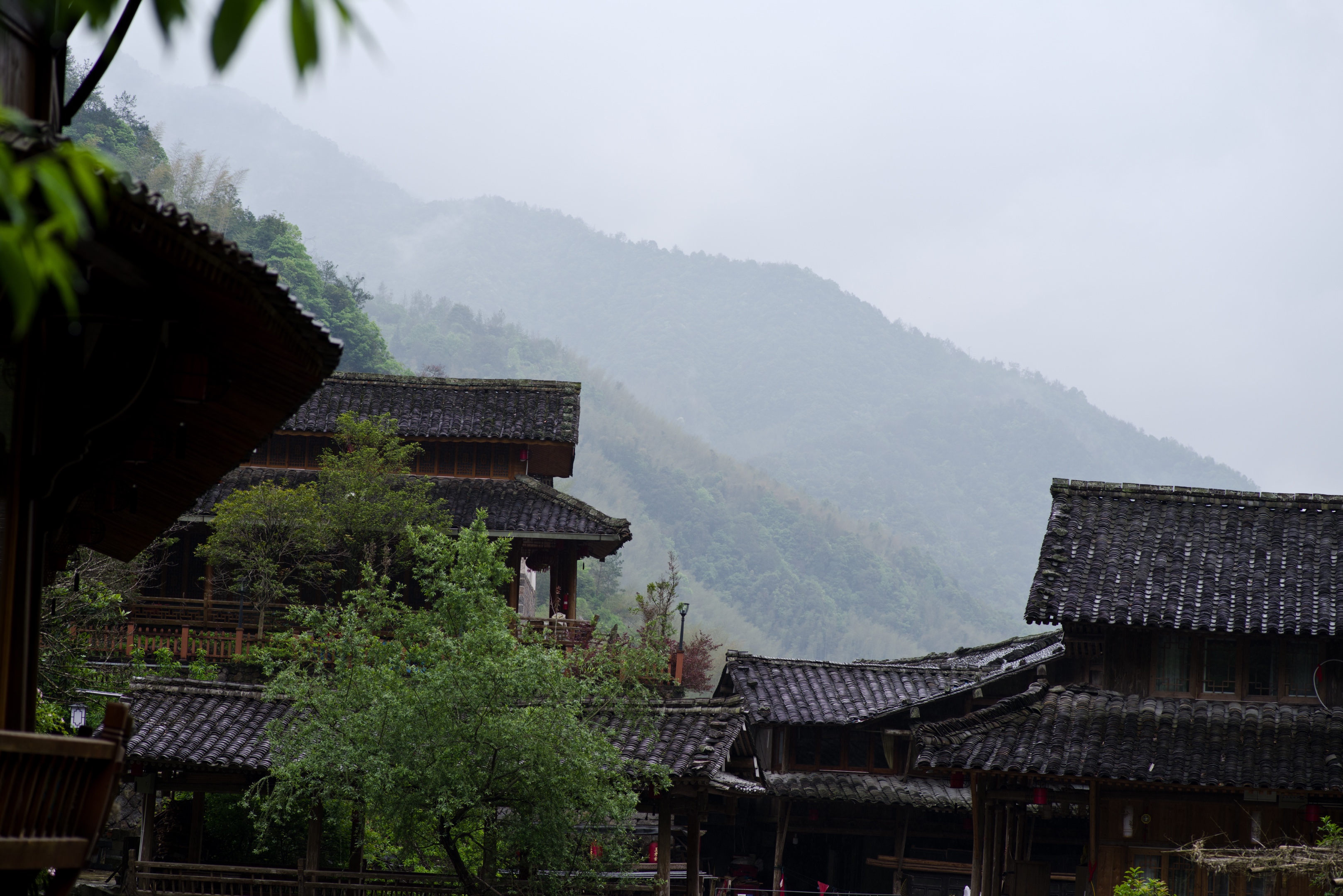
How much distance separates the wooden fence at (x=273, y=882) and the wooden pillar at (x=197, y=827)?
2035mm

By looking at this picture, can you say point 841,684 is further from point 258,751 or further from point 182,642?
point 258,751

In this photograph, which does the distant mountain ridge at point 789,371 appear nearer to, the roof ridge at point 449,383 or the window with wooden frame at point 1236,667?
the roof ridge at point 449,383

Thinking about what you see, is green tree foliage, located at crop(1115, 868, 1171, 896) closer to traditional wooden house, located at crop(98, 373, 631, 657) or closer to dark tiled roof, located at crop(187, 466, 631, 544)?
dark tiled roof, located at crop(187, 466, 631, 544)

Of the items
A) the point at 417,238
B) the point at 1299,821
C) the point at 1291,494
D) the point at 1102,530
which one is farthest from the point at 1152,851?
the point at 417,238

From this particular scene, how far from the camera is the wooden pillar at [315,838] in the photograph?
17.4 metres

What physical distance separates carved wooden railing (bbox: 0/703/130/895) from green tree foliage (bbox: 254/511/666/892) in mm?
8991

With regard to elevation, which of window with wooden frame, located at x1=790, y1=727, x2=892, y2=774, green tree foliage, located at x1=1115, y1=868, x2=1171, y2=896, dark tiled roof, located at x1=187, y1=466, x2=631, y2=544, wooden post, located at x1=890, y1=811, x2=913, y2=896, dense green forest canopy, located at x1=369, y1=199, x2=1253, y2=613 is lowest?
wooden post, located at x1=890, y1=811, x2=913, y2=896

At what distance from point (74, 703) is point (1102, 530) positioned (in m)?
17.5

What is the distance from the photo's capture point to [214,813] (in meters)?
21.7

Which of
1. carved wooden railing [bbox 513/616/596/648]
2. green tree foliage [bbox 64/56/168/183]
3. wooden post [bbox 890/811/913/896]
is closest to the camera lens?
carved wooden railing [bbox 513/616/596/648]

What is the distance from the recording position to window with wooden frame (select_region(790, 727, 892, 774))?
30250 mm

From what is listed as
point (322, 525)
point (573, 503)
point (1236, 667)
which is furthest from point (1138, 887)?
point (322, 525)

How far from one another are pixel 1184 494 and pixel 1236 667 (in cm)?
387

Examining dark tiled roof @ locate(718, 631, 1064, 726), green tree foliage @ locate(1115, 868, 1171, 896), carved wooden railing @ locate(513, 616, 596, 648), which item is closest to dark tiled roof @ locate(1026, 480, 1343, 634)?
green tree foliage @ locate(1115, 868, 1171, 896)
